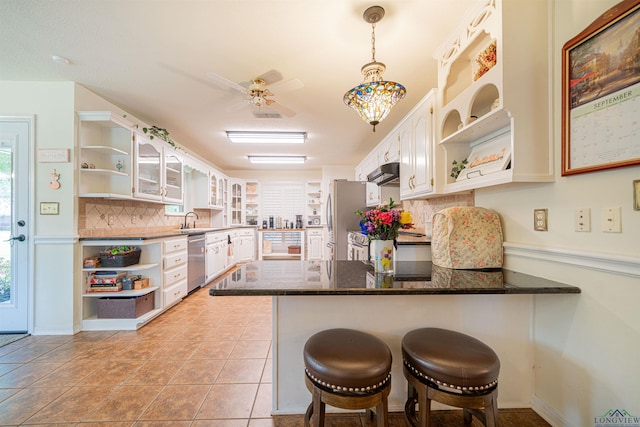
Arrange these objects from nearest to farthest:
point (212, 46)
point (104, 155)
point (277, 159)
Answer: point (212, 46) < point (104, 155) < point (277, 159)

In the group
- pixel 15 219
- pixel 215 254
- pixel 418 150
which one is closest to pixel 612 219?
pixel 418 150

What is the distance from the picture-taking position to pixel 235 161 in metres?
5.61

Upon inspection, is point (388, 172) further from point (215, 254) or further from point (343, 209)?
point (215, 254)

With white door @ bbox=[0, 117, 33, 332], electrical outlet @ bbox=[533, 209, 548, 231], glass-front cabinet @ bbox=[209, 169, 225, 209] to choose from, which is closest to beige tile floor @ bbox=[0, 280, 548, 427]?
white door @ bbox=[0, 117, 33, 332]

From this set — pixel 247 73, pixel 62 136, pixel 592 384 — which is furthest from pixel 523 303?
pixel 62 136

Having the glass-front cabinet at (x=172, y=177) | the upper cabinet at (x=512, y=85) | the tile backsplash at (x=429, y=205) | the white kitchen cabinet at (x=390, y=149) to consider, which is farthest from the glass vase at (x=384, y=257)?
Answer: the glass-front cabinet at (x=172, y=177)

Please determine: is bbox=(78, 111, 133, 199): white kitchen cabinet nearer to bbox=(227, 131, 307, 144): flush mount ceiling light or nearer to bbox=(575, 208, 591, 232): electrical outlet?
bbox=(227, 131, 307, 144): flush mount ceiling light

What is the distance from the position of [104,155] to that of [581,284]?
13.9ft

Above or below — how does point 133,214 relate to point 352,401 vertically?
above

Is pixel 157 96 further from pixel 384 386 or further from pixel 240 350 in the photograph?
pixel 384 386

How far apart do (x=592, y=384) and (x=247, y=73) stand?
120 inches

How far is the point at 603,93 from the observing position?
1063 millimetres

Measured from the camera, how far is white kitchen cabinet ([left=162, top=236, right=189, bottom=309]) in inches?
116

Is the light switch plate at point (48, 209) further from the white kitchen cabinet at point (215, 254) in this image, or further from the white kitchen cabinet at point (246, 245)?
the white kitchen cabinet at point (246, 245)
